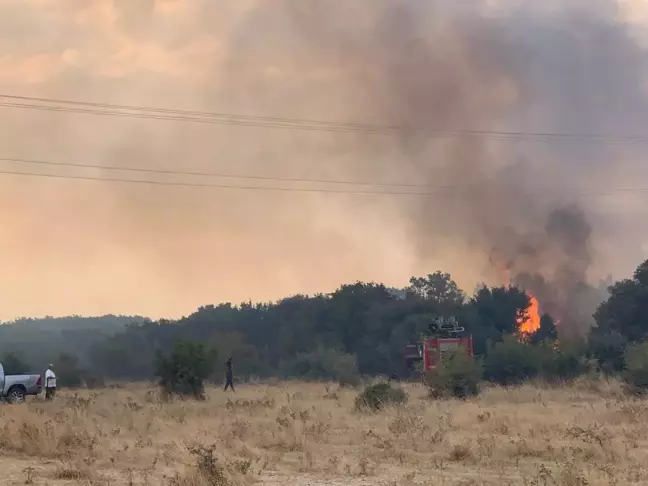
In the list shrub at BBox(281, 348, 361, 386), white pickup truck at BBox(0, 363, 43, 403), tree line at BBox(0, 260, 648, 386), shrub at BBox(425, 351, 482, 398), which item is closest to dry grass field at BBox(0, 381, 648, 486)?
shrub at BBox(425, 351, 482, 398)

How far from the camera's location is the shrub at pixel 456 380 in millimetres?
32188

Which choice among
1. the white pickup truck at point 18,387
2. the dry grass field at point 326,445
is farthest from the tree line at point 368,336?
the dry grass field at point 326,445

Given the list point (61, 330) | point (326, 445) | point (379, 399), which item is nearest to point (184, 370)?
point (379, 399)

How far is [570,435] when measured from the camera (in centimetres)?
1880

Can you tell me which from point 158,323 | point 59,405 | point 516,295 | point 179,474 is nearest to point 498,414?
point 179,474

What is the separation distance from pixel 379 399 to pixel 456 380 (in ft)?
19.1

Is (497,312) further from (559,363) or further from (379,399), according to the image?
(379,399)

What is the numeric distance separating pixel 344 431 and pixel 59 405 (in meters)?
11.7

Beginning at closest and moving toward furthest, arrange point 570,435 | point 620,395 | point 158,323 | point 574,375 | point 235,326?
point 570,435 → point 620,395 → point 574,375 → point 235,326 → point 158,323

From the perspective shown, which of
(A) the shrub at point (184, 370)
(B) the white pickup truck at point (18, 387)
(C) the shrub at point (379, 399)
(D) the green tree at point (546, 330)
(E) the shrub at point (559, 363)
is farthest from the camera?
(D) the green tree at point (546, 330)

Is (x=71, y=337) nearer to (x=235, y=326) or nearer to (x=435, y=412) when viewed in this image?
(x=235, y=326)

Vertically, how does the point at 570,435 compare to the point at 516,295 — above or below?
below

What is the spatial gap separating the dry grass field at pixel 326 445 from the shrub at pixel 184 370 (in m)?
7.86

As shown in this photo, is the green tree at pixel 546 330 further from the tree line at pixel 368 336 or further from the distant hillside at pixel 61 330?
the distant hillside at pixel 61 330
